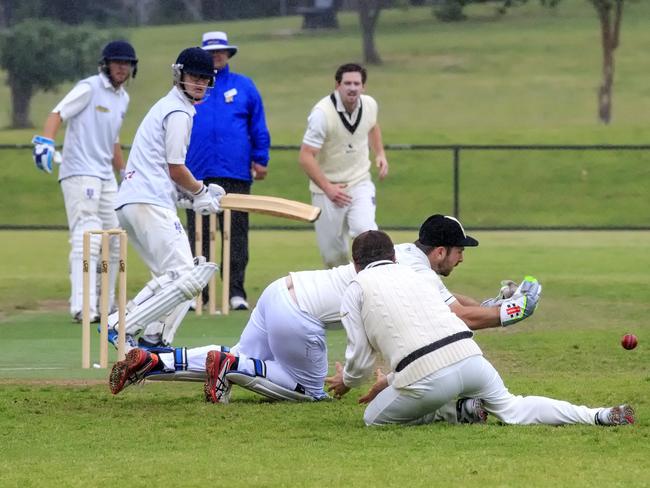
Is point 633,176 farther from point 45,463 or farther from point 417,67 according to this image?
point 417,67

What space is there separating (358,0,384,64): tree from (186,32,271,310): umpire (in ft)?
116

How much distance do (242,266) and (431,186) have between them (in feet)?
42.7

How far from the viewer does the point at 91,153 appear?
10867mm

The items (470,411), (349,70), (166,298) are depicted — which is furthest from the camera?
(349,70)

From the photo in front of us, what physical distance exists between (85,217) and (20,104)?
96.7 feet

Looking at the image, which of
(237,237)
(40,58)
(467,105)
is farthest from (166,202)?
(467,105)

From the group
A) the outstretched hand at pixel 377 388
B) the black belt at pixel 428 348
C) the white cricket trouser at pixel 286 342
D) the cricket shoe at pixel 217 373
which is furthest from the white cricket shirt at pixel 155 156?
the black belt at pixel 428 348

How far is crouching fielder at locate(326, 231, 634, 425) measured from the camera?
6293 mm

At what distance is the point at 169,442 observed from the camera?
248 inches

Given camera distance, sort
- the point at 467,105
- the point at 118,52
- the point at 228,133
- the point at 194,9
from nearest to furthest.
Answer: the point at 118,52 → the point at 228,133 → the point at 467,105 → the point at 194,9

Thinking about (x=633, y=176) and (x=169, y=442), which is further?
(x=633, y=176)

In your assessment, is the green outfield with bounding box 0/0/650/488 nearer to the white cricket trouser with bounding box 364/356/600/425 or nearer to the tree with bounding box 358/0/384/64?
the white cricket trouser with bounding box 364/356/600/425

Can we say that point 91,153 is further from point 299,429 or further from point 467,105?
point 467,105

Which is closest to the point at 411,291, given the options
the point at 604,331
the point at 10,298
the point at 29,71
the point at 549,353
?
the point at 549,353
